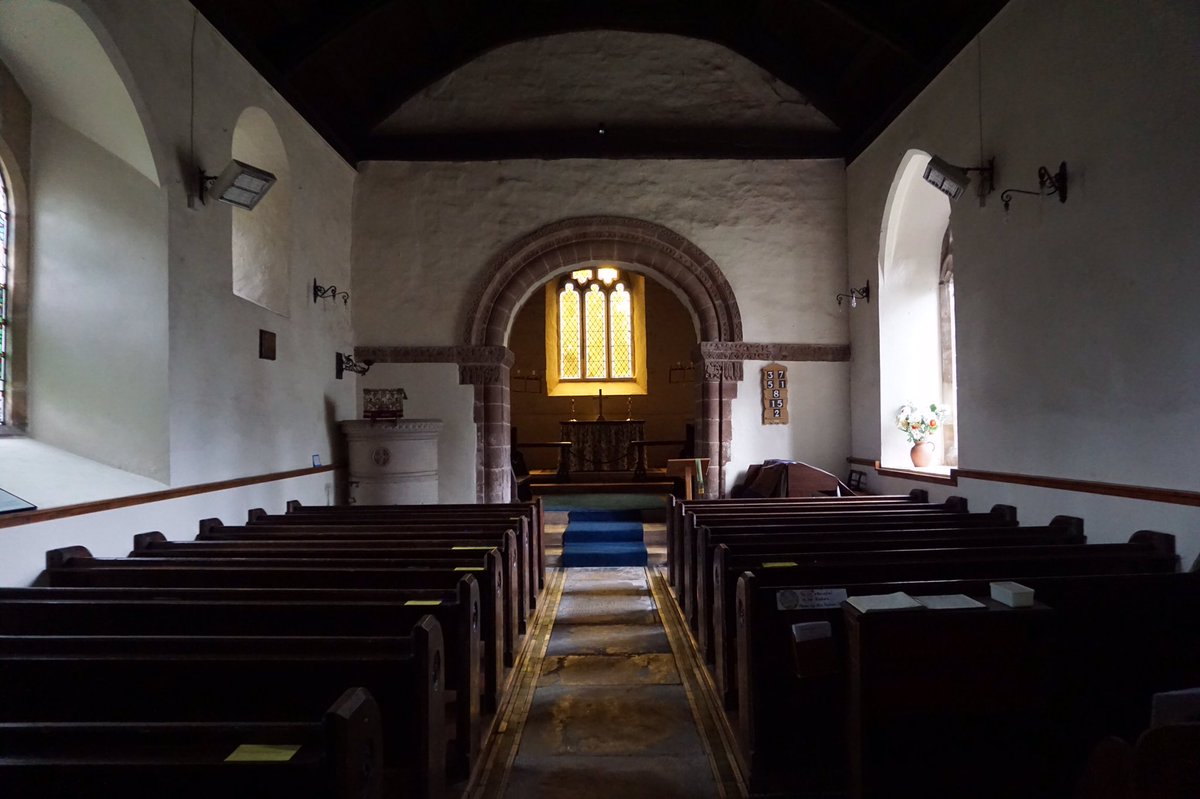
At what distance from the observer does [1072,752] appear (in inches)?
92.5

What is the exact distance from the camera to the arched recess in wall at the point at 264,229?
6.00 meters

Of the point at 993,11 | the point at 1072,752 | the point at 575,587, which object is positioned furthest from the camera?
the point at 575,587

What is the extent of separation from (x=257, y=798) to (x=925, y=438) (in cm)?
666

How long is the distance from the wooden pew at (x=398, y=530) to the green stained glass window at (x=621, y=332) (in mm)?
Answer: 8232

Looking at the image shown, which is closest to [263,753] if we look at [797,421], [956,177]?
[956,177]

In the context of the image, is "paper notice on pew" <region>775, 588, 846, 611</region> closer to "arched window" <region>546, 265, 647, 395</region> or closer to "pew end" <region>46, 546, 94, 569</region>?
"pew end" <region>46, 546, 94, 569</region>

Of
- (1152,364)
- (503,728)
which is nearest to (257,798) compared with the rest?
(503,728)

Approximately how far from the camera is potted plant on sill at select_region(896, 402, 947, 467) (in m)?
6.72

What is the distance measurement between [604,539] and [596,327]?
647cm

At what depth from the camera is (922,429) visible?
677 centimetres

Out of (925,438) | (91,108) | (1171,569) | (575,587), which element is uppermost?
(91,108)

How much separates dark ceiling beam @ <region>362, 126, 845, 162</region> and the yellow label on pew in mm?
7535

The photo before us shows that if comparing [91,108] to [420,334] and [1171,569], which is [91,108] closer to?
[420,334]

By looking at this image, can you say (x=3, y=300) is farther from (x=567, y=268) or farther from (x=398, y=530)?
(x=567, y=268)
